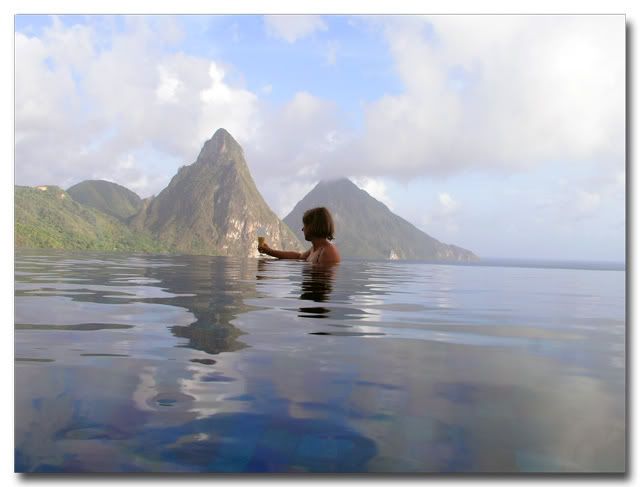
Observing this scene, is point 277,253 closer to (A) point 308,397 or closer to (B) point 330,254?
(B) point 330,254

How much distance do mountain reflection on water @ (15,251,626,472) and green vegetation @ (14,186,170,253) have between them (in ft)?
248

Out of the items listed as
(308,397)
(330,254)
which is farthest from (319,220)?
(308,397)

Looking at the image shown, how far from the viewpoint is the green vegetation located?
8656 cm

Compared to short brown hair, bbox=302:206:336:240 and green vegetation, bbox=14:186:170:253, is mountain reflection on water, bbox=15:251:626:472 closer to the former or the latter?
short brown hair, bbox=302:206:336:240

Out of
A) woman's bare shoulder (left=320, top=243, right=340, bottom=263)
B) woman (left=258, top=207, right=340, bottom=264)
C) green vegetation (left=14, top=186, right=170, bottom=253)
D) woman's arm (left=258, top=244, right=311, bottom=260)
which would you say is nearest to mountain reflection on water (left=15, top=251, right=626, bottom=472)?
woman's arm (left=258, top=244, right=311, bottom=260)

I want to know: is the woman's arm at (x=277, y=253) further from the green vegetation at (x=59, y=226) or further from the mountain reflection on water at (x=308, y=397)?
the green vegetation at (x=59, y=226)

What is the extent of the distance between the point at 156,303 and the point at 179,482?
478 cm

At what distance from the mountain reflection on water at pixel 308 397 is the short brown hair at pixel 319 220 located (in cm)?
430

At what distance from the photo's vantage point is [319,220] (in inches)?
390

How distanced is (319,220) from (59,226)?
110 meters

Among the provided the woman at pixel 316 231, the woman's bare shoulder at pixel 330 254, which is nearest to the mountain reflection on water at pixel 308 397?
the woman at pixel 316 231
